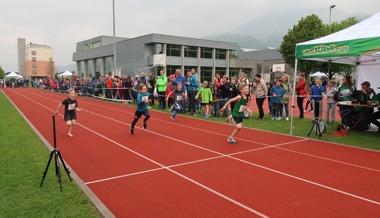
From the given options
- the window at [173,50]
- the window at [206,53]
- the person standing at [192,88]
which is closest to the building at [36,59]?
the window at [206,53]

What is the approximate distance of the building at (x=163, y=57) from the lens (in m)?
47.7

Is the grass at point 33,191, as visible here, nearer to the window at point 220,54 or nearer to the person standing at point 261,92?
the person standing at point 261,92

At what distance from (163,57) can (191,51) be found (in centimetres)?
1678

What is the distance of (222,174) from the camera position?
6324 mm

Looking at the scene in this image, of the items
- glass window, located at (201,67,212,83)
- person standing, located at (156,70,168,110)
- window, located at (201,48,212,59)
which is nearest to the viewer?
person standing, located at (156,70,168,110)

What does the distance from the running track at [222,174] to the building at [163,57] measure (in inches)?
1150

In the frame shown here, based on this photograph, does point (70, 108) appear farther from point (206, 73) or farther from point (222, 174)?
point (206, 73)

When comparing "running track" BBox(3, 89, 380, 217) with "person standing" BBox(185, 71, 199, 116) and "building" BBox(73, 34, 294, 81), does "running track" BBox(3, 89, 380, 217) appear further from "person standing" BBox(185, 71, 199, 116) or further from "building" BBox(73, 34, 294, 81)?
"building" BBox(73, 34, 294, 81)

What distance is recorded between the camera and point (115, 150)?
8.39 metres

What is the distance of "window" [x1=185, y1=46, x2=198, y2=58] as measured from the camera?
2058 inches

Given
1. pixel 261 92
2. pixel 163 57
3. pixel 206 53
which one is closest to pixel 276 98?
pixel 261 92

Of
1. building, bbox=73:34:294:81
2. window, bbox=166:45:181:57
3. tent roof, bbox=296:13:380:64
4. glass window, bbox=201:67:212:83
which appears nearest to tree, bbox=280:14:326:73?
building, bbox=73:34:294:81

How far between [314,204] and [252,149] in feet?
12.2

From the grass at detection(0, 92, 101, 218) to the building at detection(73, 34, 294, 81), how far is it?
30.8m
